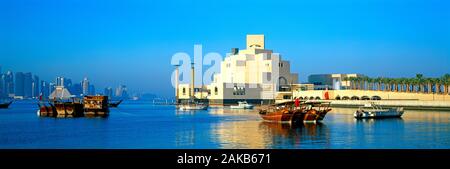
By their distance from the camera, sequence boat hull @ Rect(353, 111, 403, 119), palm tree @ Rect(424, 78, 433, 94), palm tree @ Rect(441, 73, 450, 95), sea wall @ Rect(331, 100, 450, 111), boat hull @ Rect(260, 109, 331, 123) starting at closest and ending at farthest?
boat hull @ Rect(260, 109, 331, 123) < boat hull @ Rect(353, 111, 403, 119) < sea wall @ Rect(331, 100, 450, 111) < palm tree @ Rect(441, 73, 450, 95) < palm tree @ Rect(424, 78, 433, 94)

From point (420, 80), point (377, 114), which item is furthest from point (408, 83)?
point (377, 114)

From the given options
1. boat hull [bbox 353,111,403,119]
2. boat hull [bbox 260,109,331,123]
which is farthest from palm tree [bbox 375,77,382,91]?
boat hull [bbox 260,109,331,123]

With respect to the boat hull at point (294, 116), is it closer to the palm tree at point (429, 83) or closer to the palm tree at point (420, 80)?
the palm tree at point (429, 83)

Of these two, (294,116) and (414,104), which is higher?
(414,104)

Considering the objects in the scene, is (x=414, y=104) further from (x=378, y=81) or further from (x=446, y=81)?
(x=378, y=81)

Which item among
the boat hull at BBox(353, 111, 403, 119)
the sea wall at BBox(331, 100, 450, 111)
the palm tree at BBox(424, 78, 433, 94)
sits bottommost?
the boat hull at BBox(353, 111, 403, 119)

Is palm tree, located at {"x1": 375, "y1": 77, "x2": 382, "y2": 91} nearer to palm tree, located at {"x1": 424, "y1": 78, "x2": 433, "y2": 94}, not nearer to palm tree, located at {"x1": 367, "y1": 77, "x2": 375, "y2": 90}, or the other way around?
palm tree, located at {"x1": 367, "y1": 77, "x2": 375, "y2": 90}

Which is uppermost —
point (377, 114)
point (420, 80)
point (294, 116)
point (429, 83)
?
point (420, 80)

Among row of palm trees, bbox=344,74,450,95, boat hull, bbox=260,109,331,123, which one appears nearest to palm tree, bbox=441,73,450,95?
row of palm trees, bbox=344,74,450,95

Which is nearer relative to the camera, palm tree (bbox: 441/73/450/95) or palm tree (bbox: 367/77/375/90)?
palm tree (bbox: 441/73/450/95)

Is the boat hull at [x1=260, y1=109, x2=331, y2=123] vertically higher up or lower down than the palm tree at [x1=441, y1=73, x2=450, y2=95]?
lower down

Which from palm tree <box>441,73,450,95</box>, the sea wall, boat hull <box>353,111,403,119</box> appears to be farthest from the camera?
palm tree <box>441,73,450,95</box>
